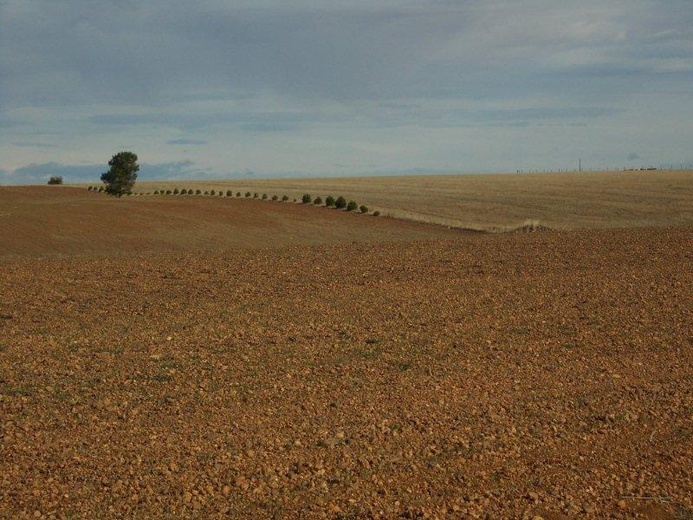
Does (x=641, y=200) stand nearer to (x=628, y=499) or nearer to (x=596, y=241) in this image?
(x=596, y=241)

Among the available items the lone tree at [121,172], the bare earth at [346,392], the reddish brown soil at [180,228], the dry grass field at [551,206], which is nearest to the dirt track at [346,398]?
the bare earth at [346,392]

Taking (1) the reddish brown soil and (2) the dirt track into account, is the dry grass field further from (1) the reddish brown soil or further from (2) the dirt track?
(2) the dirt track

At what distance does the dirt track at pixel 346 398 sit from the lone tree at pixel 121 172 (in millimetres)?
62509

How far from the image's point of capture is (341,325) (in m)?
11.6

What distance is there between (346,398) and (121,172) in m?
71.8

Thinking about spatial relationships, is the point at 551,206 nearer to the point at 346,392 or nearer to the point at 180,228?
the point at 180,228

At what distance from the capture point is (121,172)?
7600 cm

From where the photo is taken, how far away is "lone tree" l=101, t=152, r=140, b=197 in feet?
247

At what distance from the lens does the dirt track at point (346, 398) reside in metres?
5.86

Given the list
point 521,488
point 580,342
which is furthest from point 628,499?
point 580,342

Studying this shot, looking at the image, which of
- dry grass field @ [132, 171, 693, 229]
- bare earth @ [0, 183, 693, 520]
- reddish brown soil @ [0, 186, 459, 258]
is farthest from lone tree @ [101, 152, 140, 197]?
bare earth @ [0, 183, 693, 520]

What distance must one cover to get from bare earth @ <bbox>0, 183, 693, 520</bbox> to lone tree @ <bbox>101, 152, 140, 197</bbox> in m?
60.5

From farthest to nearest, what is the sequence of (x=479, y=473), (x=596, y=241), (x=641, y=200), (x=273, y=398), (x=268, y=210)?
(x=641, y=200), (x=268, y=210), (x=596, y=241), (x=273, y=398), (x=479, y=473)

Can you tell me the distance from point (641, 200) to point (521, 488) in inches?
2531
